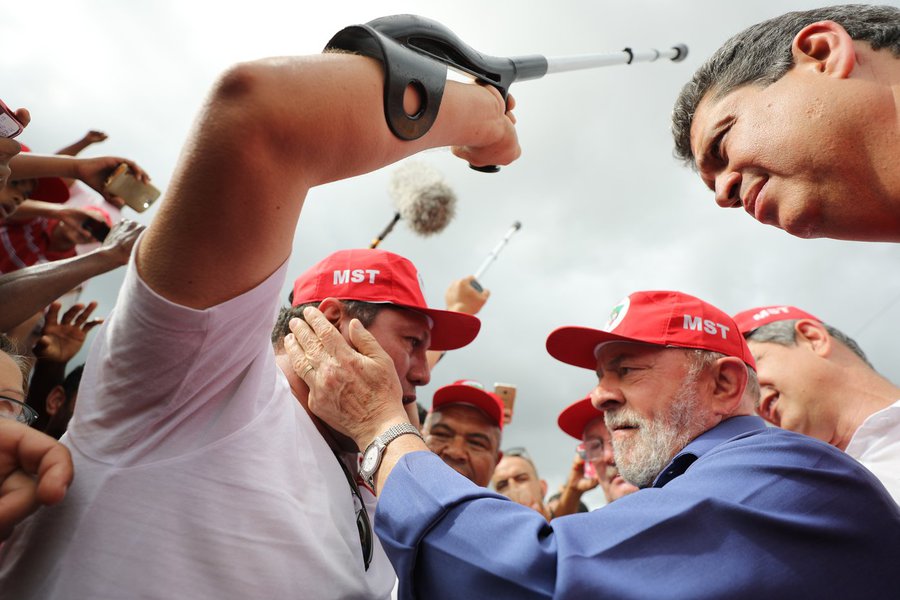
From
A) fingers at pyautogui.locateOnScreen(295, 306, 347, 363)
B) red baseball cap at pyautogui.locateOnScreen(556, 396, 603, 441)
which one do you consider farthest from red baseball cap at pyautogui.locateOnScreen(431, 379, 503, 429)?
fingers at pyautogui.locateOnScreen(295, 306, 347, 363)

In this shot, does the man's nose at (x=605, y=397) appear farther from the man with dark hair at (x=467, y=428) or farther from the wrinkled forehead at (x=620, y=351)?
the man with dark hair at (x=467, y=428)

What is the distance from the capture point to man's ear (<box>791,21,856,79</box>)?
5.79ft

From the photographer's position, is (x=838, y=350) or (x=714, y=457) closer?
(x=714, y=457)

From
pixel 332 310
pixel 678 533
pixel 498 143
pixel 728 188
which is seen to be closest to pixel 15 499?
pixel 498 143

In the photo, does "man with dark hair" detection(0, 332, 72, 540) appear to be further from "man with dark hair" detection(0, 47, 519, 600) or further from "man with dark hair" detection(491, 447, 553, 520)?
"man with dark hair" detection(491, 447, 553, 520)

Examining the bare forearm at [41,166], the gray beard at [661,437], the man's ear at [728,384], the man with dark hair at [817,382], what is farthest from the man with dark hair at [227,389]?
the man with dark hair at [817,382]

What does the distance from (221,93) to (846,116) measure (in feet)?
5.28

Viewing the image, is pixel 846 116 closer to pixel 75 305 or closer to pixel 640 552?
pixel 640 552

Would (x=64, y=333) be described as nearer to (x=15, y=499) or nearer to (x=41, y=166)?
(x=41, y=166)

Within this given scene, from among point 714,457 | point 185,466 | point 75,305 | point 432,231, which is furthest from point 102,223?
point 714,457

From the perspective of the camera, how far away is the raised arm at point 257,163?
1.02 meters

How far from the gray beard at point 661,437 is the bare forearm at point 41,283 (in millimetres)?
2865

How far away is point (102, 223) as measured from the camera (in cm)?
451

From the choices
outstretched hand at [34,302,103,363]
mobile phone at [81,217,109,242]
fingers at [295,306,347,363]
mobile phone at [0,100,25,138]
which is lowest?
outstretched hand at [34,302,103,363]
